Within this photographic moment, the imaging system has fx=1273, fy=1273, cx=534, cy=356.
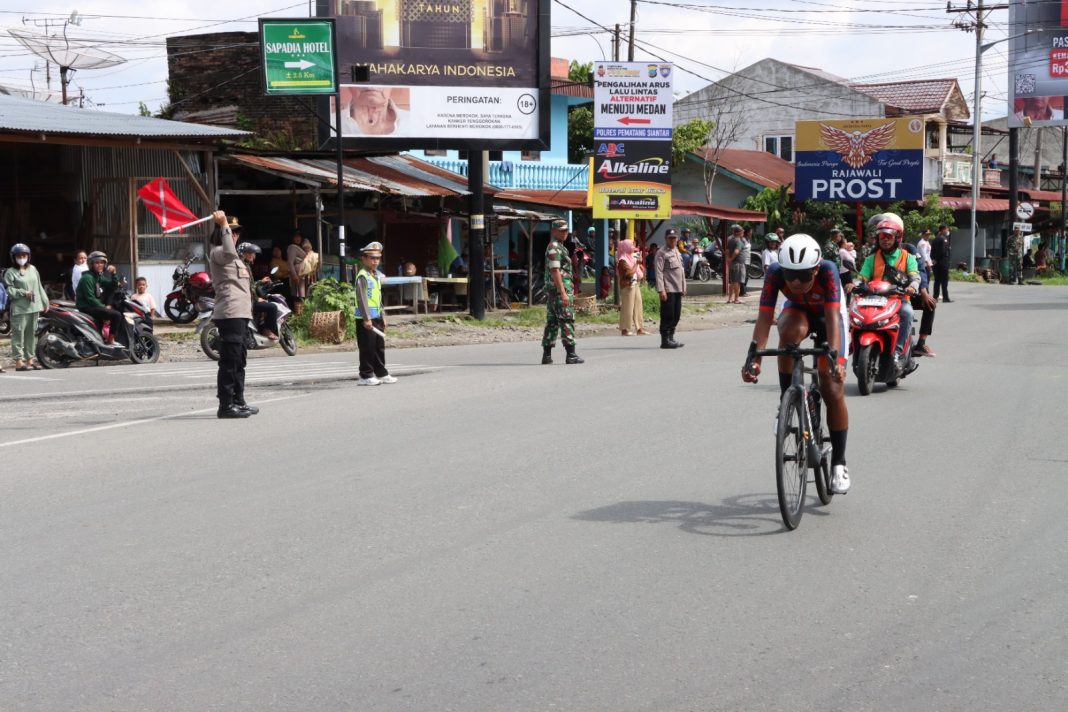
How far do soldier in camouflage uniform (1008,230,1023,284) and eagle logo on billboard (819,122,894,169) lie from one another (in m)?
10.6

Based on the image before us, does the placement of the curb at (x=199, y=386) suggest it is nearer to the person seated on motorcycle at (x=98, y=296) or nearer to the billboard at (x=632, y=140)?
the person seated on motorcycle at (x=98, y=296)

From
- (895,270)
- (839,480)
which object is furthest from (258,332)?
(839,480)

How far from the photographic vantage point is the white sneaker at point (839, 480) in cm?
753

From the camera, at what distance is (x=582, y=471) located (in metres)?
8.77

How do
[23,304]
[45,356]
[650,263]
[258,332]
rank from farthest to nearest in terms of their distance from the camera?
[650,263] → [258,332] → [45,356] → [23,304]

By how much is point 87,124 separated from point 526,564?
60.2 feet

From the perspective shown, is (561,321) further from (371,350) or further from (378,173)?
(378,173)

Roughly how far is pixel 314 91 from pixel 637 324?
7315 mm

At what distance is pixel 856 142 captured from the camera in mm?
37062

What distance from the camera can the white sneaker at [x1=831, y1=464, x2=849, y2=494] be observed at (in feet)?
24.7

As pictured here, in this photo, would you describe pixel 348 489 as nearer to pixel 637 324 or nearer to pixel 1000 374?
pixel 1000 374

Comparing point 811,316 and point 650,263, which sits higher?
point 650,263

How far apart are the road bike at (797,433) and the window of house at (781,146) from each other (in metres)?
54.7

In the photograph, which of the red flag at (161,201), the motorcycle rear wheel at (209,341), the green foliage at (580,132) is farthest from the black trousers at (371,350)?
the green foliage at (580,132)
